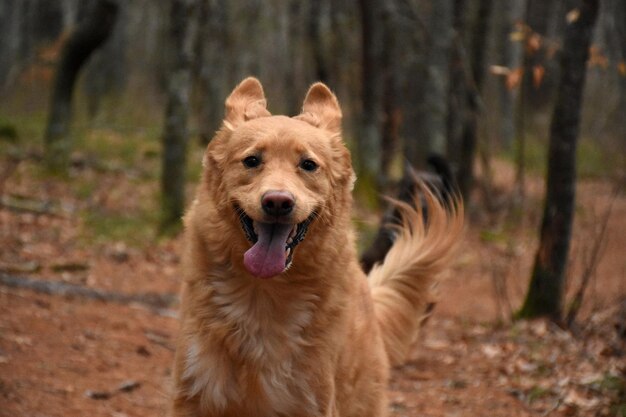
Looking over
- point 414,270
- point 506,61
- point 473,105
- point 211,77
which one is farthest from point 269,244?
point 506,61

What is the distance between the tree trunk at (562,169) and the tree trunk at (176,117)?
18.2 ft

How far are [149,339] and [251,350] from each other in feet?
10.8

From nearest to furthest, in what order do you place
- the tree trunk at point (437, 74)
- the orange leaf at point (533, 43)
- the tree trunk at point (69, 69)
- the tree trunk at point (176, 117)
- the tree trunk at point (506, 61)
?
the orange leaf at point (533, 43) → the tree trunk at point (176, 117) → the tree trunk at point (69, 69) → the tree trunk at point (437, 74) → the tree trunk at point (506, 61)

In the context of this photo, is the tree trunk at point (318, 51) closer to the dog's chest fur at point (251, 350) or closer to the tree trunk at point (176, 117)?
the tree trunk at point (176, 117)

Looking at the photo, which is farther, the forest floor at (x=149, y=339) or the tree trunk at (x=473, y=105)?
the tree trunk at (x=473, y=105)

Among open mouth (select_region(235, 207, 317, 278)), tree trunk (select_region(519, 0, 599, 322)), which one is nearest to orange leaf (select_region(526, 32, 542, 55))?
tree trunk (select_region(519, 0, 599, 322))

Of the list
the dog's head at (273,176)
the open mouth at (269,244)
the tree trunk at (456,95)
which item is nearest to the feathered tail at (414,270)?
the dog's head at (273,176)

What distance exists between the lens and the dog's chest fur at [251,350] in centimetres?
390

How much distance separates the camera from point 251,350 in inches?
157

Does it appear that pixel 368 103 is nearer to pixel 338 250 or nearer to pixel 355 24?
pixel 355 24

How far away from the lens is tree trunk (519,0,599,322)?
7.45 metres

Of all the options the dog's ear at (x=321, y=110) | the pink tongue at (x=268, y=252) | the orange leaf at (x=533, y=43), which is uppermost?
the orange leaf at (x=533, y=43)

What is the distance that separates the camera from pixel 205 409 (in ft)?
12.7

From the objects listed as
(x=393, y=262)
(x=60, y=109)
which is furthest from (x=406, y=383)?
(x=60, y=109)
